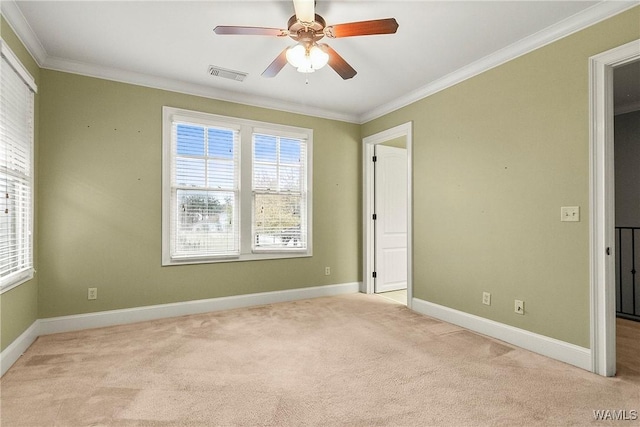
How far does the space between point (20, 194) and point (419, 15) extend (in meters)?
3.51

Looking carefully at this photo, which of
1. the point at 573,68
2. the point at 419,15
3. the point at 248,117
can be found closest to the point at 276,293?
the point at 248,117

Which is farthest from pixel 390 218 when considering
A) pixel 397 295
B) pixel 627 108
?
pixel 627 108

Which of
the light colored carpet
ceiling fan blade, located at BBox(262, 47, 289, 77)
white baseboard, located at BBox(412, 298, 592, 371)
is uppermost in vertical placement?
ceiling fan blade, located at BBox(262, 47, 289, 77)

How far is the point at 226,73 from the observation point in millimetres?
3584

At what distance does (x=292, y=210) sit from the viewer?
4.65m

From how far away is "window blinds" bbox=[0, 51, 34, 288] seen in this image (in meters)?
2.45

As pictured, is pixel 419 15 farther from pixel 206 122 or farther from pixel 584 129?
pixel 206 122

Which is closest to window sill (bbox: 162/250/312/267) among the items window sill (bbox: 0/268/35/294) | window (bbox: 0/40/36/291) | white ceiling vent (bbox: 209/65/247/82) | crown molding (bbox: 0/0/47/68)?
window sill (bbox: 0/268/35/294)

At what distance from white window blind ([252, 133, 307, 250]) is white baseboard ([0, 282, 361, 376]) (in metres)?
0.64

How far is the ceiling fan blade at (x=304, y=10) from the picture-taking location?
2107 mm

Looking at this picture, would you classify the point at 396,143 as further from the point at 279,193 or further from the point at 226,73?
the point at 226,73

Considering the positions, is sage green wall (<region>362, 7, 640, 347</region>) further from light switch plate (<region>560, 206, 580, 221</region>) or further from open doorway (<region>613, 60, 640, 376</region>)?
open doorway (<region>613, 60, 640, 376</region>)

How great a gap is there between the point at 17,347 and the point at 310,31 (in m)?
3.29

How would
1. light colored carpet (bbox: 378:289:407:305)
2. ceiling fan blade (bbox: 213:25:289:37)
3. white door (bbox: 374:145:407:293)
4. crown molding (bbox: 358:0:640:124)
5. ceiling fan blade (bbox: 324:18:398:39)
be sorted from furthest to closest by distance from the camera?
1. white door (bbox: 374:145:407:293)
2. light colored carpet (bbox: 378:289:407:305)
3. crown molding (bbox: 358:0:640:124)
4. ceiling fan blade (bbox: 213:25:289:37)
5. ceiling fan blade (bbox: 324:18:398:39)
